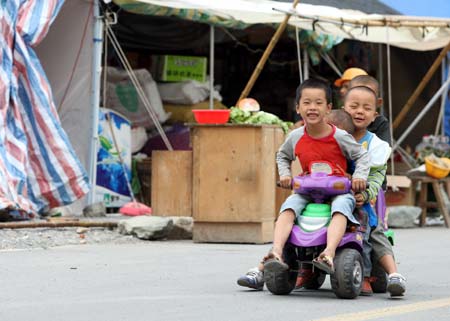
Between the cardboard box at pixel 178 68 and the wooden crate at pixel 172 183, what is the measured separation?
5.30 meters

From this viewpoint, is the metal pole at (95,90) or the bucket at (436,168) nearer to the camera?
the metal pole at (95,90)

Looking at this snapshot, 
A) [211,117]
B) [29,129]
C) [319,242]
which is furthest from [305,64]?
[319,242]

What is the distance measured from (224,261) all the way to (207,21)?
21.7 ft

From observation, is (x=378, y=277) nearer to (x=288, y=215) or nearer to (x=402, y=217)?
(x=288, y=215)

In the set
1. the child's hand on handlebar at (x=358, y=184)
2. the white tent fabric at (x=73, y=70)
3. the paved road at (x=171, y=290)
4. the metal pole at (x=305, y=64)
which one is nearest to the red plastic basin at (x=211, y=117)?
the paved road at (x=171, y=290)

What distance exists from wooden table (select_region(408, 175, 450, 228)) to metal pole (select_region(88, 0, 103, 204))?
15.0 feet

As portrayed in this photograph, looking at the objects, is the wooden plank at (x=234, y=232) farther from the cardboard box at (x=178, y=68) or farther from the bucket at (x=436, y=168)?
the cardboard box at (x=178, y=68)

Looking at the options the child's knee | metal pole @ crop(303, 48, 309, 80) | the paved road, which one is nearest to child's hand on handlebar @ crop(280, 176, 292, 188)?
the child's knee

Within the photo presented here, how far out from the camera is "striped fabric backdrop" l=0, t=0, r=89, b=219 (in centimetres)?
1280

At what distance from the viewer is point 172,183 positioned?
12.6 metres

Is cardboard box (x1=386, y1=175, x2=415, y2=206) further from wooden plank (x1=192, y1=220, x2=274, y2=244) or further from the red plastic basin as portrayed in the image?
the red plastic basin

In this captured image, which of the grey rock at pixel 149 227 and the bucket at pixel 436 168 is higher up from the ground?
the bucket at pixel 436 168

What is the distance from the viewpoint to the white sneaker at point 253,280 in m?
7.64

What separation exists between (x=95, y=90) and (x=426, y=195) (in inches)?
198
